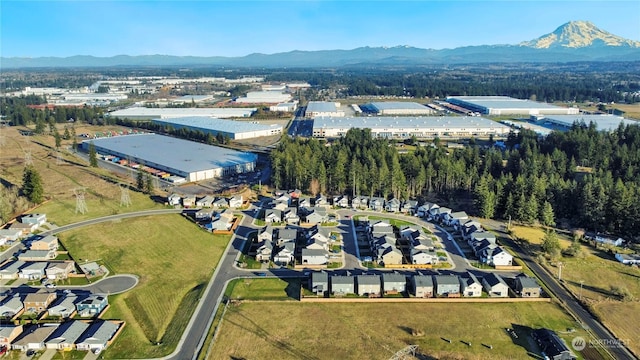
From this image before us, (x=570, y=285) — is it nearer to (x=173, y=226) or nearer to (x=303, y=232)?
(x=303, y=232)

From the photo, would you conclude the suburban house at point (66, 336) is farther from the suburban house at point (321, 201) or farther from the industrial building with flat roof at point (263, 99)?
the industrial building with flat roof at point (263, 99)

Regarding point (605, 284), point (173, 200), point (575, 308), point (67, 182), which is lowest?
point (575, 308)

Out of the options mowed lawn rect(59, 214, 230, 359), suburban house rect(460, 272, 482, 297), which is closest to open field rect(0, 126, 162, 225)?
mowed lawn rect(59, 214, 230, 359)

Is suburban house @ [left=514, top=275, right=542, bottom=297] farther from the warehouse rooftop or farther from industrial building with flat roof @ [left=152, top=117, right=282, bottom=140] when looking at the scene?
industrial building with flat roof @ [left=152, top=117, right=282, bottom=140]

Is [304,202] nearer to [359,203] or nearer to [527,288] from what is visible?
[359,203]

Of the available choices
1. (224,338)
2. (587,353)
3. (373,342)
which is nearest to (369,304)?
(373,342)

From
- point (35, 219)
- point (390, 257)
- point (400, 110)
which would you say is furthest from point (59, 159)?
point (400, 110)
